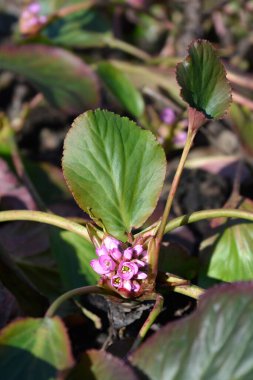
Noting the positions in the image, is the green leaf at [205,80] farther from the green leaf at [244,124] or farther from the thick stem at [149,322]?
the green leaf at [244,124]

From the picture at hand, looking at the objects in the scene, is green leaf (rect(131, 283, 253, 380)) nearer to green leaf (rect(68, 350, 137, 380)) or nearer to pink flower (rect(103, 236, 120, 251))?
green leaf (rect(68, 350, 137, 380))

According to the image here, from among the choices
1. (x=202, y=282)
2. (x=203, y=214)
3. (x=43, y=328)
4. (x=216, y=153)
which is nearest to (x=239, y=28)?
(x=216, y=153)

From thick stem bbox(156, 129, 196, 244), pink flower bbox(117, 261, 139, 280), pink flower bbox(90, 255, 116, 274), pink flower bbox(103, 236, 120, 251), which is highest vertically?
thick stem bbox(156, 129, 196, 244)

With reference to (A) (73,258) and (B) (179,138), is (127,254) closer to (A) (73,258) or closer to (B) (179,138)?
(A) (73,258)

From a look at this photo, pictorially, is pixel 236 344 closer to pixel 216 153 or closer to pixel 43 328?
pixel 43 328

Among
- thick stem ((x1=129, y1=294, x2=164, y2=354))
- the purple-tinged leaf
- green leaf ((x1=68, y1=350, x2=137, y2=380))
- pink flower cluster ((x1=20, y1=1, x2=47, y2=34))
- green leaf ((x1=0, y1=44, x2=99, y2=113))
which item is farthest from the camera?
pink flower cluster ((x1=20, y1=1, x2=47, y2=34))

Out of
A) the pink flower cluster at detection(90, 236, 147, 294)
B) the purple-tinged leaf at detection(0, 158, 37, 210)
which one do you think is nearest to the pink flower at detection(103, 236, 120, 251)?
the pink flower cluster at detection(90, 236, 147, 294)

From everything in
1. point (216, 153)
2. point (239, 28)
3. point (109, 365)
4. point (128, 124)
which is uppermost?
point (128, 124)

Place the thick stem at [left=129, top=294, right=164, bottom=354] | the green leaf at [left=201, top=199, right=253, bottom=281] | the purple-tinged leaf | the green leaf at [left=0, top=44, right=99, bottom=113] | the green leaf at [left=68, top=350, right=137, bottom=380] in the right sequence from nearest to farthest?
the green leaf at [left=68, top=350, right=137, bottom=380]
the thick stem at [left=129, top=294, right=164, bottom=354]
the green leaf at [left=201, top=199, right=253, bottom=281]
the purple-tinged leaf
the green leaf at [left=0, top=44, right=99, bottom=113]
